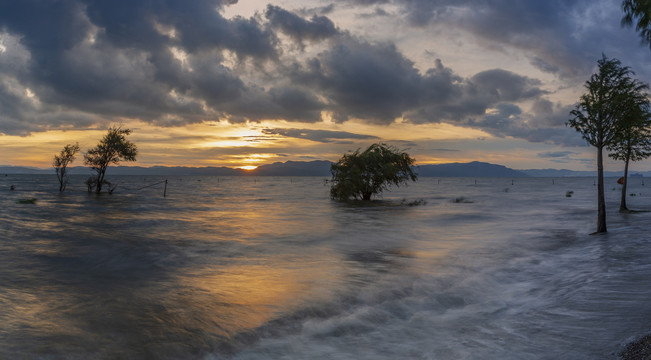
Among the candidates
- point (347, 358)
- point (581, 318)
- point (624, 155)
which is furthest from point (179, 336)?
point (624, 155)

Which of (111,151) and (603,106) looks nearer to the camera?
(603,106)

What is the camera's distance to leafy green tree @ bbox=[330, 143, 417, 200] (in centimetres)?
4869

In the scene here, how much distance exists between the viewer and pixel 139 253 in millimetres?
19219

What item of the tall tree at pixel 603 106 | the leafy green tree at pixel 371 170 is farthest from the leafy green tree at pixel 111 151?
the tall tree at pixel 603 106

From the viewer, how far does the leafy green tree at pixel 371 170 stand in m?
48.7

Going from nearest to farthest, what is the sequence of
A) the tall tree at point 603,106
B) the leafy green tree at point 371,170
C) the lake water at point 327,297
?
the lake water at point 327,297, the tall tree at point 603,106, the leafy green tree at point 371,170

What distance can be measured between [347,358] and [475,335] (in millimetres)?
2930

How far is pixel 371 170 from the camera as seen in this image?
4981cm

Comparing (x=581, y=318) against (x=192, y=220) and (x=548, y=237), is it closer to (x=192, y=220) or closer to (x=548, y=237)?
(x=548, y=237)

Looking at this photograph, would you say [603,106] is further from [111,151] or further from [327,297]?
[111,151]

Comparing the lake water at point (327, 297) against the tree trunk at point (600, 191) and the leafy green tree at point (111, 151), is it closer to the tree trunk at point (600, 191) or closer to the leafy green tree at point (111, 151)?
the tree trunk at point (600, 191)

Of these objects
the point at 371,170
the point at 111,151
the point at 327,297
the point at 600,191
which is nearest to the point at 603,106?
the point at 600,191

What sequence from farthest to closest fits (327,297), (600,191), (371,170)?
(371,170) → (600,191) → (327,297)

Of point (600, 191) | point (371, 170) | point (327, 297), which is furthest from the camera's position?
point (371, 170)
